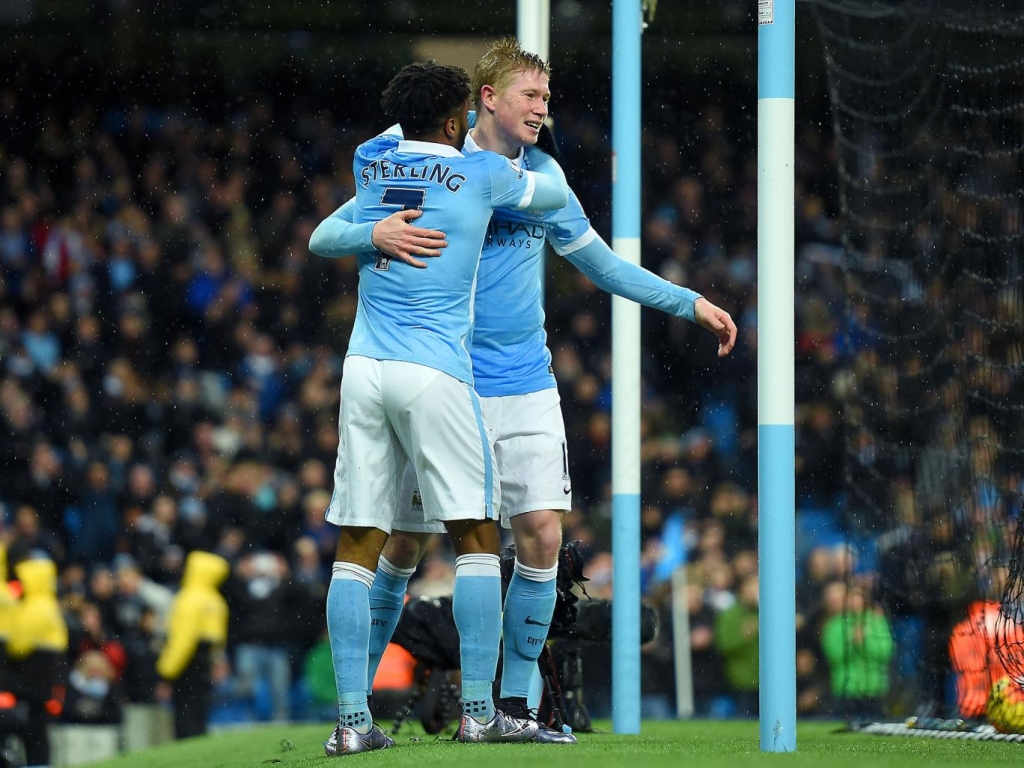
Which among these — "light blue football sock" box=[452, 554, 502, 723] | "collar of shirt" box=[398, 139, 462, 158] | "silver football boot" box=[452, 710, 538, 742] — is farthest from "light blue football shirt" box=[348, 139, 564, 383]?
"silver football boot" box=[452, 710, 538, 742]

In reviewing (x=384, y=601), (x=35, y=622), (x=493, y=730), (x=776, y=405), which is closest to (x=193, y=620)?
(x=35, y=622)

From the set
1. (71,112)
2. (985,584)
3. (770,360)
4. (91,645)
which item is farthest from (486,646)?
(71,112)

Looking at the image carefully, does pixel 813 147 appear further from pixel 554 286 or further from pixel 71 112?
pixel 71 112

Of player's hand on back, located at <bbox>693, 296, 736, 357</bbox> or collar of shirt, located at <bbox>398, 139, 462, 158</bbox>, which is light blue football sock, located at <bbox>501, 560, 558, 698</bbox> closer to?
player's hand on back, located at <bbox>693, 296, 736, 357</bbox>

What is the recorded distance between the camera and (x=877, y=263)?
873 cm

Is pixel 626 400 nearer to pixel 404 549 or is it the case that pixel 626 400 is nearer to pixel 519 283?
pixel 519 283

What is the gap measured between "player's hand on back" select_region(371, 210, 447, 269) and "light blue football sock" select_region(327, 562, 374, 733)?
35.1 inches

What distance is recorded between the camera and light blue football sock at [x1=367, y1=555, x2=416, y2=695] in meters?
5.15

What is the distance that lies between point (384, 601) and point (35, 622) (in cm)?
620

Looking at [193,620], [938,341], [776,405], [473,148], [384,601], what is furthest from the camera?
[193,620]

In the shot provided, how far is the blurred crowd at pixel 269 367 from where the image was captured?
472 inches

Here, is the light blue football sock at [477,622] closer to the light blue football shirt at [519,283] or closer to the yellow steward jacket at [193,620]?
the light blue football shirt at [519,283]

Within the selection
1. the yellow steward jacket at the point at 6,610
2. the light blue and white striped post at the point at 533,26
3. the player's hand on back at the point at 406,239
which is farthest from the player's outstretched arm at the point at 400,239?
the yellow steward jacket at the point at 6,610

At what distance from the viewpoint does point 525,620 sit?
518 centimetres
